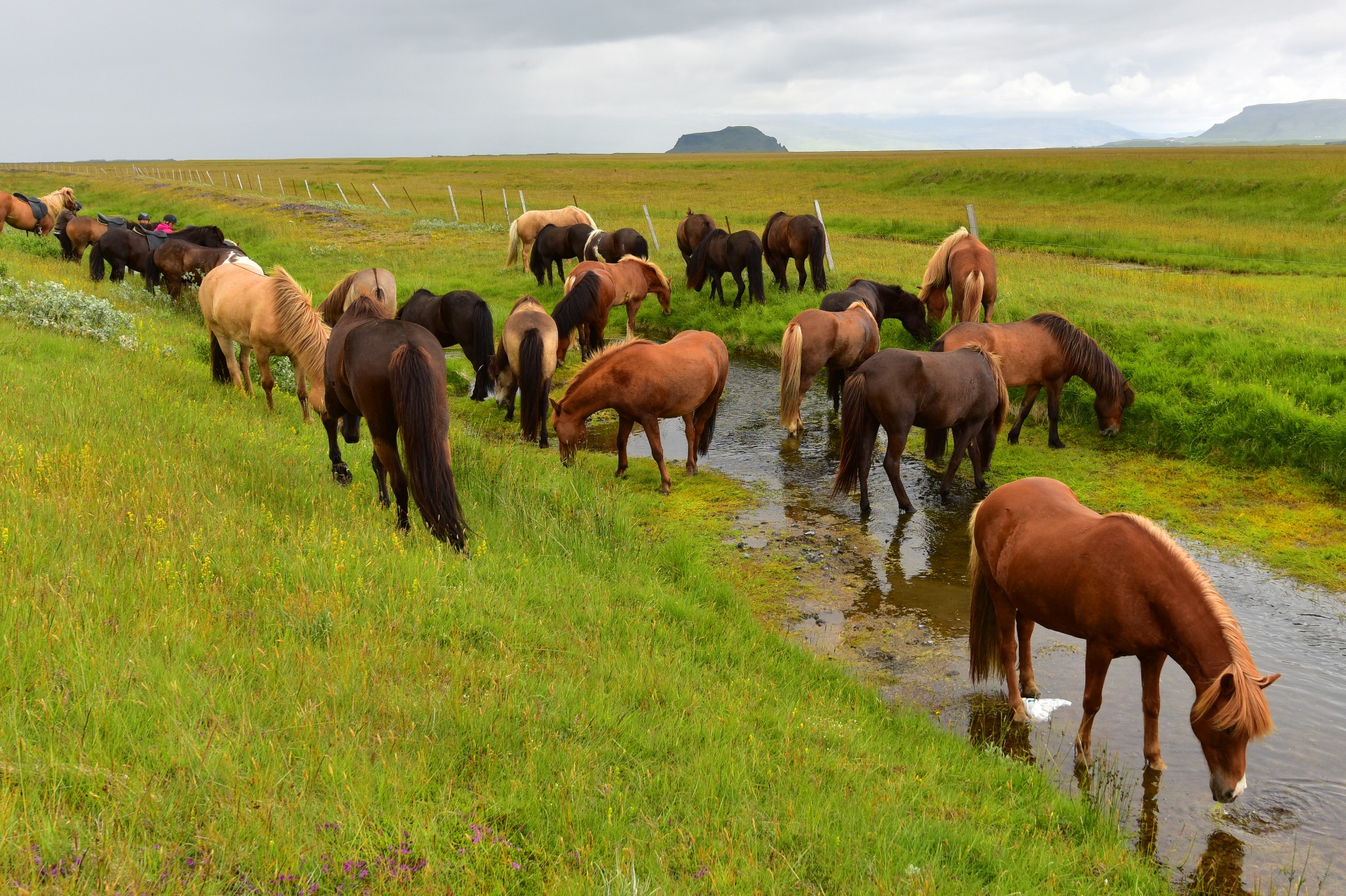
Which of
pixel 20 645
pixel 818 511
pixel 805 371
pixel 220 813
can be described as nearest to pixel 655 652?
pixel 220 813

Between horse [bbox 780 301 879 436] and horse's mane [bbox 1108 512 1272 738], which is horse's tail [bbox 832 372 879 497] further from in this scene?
horse's mane [bbox 1108 512 1272 738]

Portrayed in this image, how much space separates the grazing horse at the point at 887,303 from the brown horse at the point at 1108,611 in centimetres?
856

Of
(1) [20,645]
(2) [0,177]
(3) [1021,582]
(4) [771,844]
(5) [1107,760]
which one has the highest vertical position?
(2) [0,177]

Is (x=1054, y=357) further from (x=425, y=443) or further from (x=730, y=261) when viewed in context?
(x=425, y=443)

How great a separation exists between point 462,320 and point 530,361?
2061mm

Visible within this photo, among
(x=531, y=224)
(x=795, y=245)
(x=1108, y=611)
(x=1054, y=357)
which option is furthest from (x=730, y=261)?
(x=1108, y=611)

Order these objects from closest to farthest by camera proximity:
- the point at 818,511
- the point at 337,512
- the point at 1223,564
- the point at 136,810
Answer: the point at 136,810 → the point at 337,512 → the point at 1223,564 → the point at 818,511

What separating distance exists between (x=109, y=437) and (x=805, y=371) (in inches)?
342

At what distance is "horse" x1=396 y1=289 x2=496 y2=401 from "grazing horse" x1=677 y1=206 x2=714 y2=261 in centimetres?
1048

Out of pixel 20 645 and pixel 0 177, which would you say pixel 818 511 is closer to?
pixel 20 645

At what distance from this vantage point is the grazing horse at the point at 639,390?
33.2ft

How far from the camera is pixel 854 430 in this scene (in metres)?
9.44

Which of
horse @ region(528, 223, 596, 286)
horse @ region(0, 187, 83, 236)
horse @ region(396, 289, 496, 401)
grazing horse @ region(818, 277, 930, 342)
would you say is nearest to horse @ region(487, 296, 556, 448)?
horse @ region(396, 289, 496, 401)

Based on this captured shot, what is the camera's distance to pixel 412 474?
20.2ft
